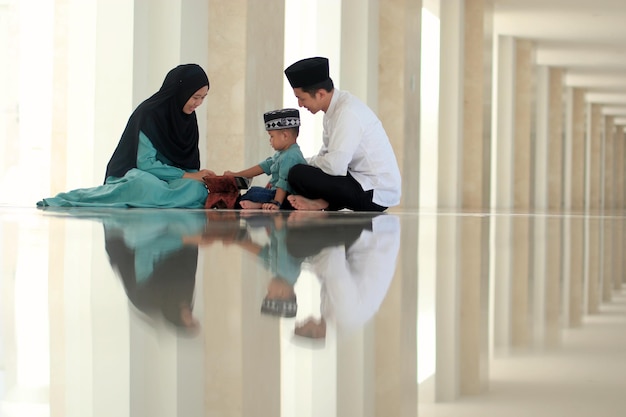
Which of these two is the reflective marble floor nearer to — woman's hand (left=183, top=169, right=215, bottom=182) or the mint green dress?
the mint green dress

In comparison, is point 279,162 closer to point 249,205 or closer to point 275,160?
point 275,160

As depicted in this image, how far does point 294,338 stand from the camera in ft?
3.33

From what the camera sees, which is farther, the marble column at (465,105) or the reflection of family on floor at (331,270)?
the marble column at (465,105)

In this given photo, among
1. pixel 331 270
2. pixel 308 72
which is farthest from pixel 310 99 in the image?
pixel 331 270

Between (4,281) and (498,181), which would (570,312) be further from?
(498,181)

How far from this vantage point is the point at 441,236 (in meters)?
4.17

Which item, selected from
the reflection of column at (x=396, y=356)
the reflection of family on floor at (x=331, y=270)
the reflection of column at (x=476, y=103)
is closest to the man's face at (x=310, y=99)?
the reflection of family on floor at (x=331, y=270)

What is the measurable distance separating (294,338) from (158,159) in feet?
19.7

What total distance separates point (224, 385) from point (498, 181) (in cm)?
2118

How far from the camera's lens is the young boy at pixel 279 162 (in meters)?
6.65

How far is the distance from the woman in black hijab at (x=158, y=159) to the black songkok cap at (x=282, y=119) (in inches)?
20.7

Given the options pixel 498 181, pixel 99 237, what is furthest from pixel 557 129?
pixel 99 237

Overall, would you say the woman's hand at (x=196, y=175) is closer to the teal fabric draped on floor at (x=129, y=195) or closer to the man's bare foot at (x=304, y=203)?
the teal fabric draped on floor at (x=129, y=195)

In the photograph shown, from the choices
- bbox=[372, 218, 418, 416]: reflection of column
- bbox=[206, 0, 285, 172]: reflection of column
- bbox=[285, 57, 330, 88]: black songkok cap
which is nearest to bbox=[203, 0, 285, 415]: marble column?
bbox=[206, 0, 285, 172]: reflection of column
